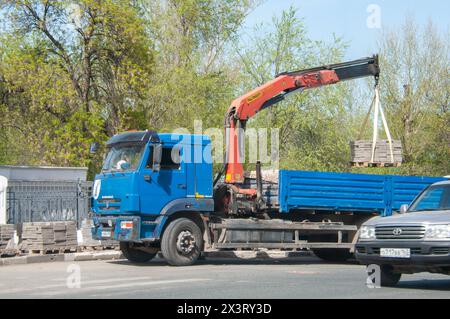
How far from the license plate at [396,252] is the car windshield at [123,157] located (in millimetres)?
6763

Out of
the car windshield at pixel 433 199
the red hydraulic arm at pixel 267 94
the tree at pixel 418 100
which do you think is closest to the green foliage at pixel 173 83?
the tree at pixel 418 100

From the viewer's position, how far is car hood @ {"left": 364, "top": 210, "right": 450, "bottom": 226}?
1139 cm

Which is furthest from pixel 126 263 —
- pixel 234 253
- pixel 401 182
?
pixel 401 182

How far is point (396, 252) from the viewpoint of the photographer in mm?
11531

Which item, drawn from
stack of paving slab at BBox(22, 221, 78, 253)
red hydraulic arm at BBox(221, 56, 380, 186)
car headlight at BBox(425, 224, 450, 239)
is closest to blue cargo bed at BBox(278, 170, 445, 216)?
red hydraulic arm at BBox(221, 56, 380, 186)

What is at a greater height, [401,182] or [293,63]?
[293,63]

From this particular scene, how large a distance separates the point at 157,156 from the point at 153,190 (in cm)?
78

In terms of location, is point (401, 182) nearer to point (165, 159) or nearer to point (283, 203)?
point (283, 203)

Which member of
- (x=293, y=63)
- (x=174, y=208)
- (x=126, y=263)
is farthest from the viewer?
(x=293, y=63)

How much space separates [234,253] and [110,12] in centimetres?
1505

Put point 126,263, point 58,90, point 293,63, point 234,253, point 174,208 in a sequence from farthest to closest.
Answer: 1. point 293,63
2. point 58,90
3. point 234,253
4. point 126,263
5. point 174,208

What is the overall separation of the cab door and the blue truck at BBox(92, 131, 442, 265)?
22mm

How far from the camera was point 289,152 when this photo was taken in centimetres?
3775

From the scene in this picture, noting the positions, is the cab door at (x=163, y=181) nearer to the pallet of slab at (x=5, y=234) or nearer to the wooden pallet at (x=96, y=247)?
the pallet of slab at (x=5, y=234)
